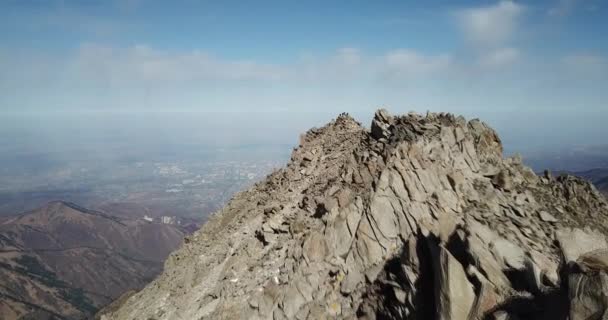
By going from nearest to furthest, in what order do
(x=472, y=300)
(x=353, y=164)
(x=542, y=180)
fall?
(x=472, y=300) → (x=542, y=180) → (x=353, y=164)

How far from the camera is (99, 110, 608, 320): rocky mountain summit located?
15.2 m

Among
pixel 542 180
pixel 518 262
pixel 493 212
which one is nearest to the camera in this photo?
pixel 518 262

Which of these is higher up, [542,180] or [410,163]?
[410,163]

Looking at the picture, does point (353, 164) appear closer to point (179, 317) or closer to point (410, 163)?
point (410, 163)

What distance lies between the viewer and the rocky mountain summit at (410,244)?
49.9 feet

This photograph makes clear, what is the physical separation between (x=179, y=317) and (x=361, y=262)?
13205 mm

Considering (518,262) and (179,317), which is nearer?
(518,262)

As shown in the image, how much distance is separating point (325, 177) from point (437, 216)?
12.1 meters

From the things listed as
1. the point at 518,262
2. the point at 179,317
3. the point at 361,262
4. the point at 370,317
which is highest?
the point at 518,262

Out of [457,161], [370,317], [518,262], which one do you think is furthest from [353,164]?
[518,262]

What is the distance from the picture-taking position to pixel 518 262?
651 inches

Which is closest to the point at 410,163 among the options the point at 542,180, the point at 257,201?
the point at 542,180

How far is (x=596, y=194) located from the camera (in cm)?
2595

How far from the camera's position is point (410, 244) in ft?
63.8
